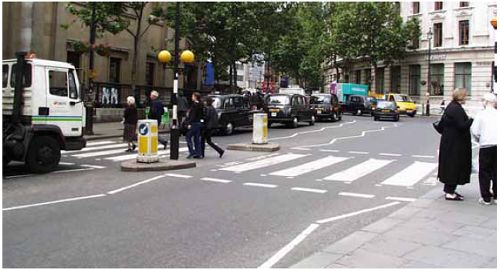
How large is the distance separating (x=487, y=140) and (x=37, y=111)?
8935 millimetres

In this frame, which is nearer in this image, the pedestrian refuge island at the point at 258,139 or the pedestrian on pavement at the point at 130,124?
the pedestrian on pavement at the point at 130,124

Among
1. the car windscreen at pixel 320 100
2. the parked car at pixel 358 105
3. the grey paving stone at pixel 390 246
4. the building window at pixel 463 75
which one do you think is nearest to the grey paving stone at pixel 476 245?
the grey paving stone at pixel 390 246

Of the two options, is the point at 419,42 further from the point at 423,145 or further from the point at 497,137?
the point at 497,137

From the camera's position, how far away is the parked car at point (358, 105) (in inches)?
1908

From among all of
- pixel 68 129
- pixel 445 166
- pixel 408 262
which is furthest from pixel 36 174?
pixel 408 262

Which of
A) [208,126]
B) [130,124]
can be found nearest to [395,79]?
[130,124]

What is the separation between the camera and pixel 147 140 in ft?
42.7

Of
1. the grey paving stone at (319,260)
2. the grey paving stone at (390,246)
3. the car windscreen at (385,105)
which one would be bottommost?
the grey paving stone at (319,260)

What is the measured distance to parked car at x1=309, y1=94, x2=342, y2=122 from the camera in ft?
115


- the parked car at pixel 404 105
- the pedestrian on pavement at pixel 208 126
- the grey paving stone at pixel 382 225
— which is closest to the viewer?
the grey paving stone at pixel 382 225

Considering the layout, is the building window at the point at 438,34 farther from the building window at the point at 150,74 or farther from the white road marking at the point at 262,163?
the white road marking at the point at 262,163

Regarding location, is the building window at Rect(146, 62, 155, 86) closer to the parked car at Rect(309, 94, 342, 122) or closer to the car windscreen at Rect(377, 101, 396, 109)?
the parked car at Rect(309, 94, 342, 122)

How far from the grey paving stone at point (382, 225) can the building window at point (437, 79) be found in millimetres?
55293

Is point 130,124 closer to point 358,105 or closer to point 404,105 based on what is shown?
point 358,105
